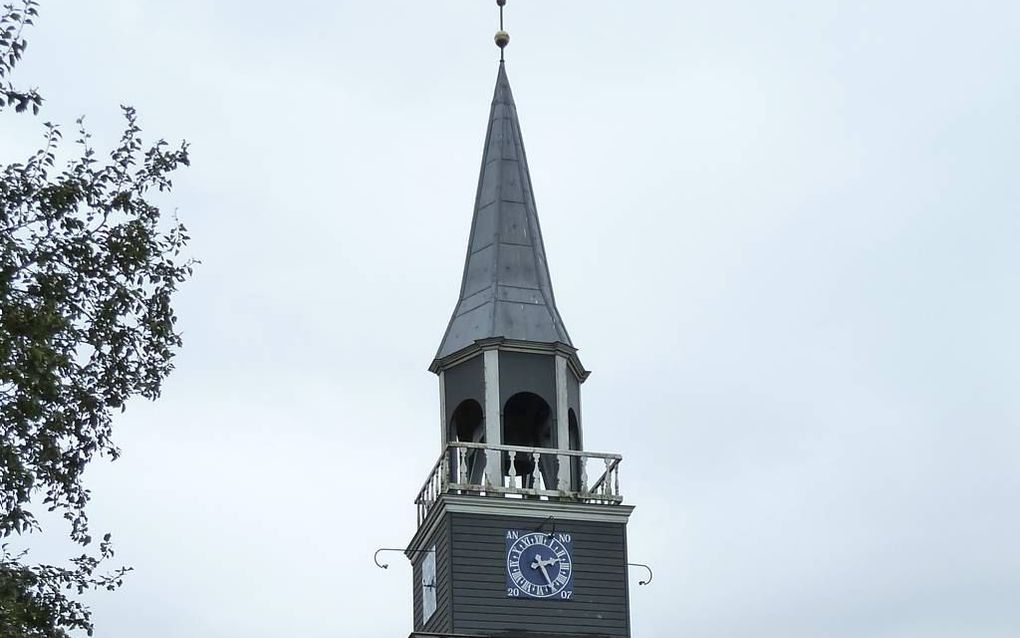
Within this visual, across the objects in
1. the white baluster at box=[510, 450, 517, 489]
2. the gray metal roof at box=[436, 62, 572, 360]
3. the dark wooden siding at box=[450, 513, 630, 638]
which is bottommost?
the dark wooden siding at box=[450, 513, 630, 638]

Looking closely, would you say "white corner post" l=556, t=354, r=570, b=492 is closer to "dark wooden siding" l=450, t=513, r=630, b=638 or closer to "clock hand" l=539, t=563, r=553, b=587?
"dark wooden siding" l=450, t=513, r=630, b=638

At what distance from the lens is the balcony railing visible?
4216 centimetres

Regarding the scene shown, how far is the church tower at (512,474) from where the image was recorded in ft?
135

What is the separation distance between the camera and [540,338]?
4428 cm

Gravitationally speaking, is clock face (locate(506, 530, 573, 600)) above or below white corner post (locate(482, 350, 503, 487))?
below

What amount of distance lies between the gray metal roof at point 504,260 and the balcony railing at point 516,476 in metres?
2.62

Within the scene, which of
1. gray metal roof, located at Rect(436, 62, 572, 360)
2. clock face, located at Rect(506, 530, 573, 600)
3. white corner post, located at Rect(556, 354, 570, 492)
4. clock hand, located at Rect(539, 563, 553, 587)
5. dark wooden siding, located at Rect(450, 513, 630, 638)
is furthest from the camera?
gray metal roof, located at Rect(436, 62, 572, 360)

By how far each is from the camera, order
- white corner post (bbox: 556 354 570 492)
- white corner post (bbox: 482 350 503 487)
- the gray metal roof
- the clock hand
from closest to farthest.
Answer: the clock hand
white corner post (bbox: 482 350 503 487)
white corner post (bbox: 556 354 570 492)
the gray metal roof

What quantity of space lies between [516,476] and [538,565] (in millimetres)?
3005

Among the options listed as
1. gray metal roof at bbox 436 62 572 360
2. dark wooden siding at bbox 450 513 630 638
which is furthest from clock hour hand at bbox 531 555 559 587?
gray metal roof at bbox 436 62 572 360

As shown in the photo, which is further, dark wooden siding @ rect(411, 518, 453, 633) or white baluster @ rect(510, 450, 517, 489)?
white baluster @ rect(510, 450, 517, 489)

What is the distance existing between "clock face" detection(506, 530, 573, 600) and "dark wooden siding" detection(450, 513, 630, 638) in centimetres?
12

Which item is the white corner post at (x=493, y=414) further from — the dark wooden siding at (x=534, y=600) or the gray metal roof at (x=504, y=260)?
the dark wooden siding at (x=534, y=600)

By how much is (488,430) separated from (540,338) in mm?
2514
